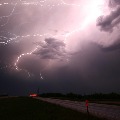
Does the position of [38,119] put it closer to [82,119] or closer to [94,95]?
[82,119]

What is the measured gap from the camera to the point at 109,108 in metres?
25.0

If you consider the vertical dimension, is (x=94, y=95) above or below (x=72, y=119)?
above

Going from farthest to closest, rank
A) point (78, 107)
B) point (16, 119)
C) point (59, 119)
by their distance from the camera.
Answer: point (78, 107) → point (16, 119) → point (59, 119)

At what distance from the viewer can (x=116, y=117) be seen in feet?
70.3

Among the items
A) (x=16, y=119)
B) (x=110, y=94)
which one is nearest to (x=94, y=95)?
(x=110, y=94)

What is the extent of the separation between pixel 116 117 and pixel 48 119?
19.7 feet

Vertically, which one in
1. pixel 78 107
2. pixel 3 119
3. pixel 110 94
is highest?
pixel 110 94

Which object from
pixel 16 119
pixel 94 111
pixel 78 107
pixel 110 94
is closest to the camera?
pixel 16 119

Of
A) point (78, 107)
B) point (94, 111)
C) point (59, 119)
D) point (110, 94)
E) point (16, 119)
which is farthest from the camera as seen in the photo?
point (110, 94)

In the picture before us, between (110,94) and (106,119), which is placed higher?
(110,94)

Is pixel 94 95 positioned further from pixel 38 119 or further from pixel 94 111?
pixel 38 119

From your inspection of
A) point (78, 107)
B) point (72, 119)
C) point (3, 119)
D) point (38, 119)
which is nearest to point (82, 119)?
point (72, 119)

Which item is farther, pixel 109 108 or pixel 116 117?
pixel 109 108

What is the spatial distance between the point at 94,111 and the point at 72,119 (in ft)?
19.9
